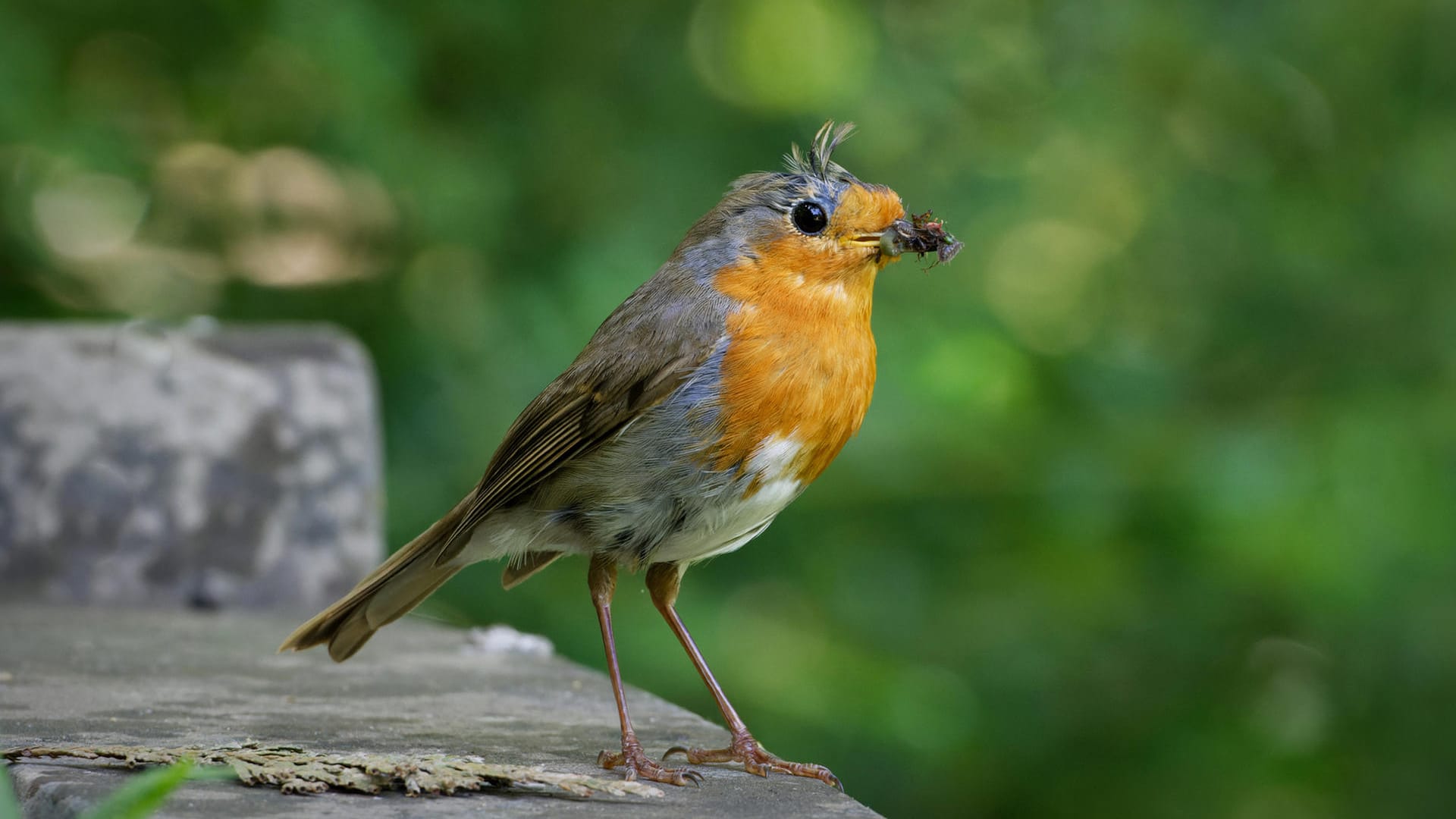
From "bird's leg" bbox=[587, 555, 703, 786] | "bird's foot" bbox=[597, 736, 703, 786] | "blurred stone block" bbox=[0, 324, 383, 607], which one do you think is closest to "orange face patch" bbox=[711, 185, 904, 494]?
"bird's leg" bbox=[587, 555, 703, 786]

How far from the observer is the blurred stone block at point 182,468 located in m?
4.12

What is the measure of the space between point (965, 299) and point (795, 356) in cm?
268

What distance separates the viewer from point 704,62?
5535mm

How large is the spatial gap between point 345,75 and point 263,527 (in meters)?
1.44

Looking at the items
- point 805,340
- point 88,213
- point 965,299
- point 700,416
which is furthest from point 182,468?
point 965,299

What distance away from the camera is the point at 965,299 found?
539cm

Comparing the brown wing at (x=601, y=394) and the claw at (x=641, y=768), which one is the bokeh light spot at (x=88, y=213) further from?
the claw at (x=641, y=768)

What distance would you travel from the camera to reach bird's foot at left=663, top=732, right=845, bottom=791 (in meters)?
2.58

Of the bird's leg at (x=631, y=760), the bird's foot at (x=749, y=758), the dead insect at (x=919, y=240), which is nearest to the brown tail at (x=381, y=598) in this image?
the bird's leg at (x=631, y=760)

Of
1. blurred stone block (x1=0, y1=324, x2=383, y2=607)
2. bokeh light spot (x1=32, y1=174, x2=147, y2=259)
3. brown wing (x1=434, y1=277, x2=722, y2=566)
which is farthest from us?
bokeh light spot (x1=32, y1=174, x2=147, y2=259)

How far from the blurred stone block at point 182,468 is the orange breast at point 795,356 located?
1.76 metres

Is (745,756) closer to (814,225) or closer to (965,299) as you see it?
(814,225)

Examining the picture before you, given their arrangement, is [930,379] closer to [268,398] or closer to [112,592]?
[268,398]

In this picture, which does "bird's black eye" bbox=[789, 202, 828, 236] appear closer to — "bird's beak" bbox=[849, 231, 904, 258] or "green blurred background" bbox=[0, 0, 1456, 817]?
"bird's beak" bbox=[849, 231, 904, 258]
